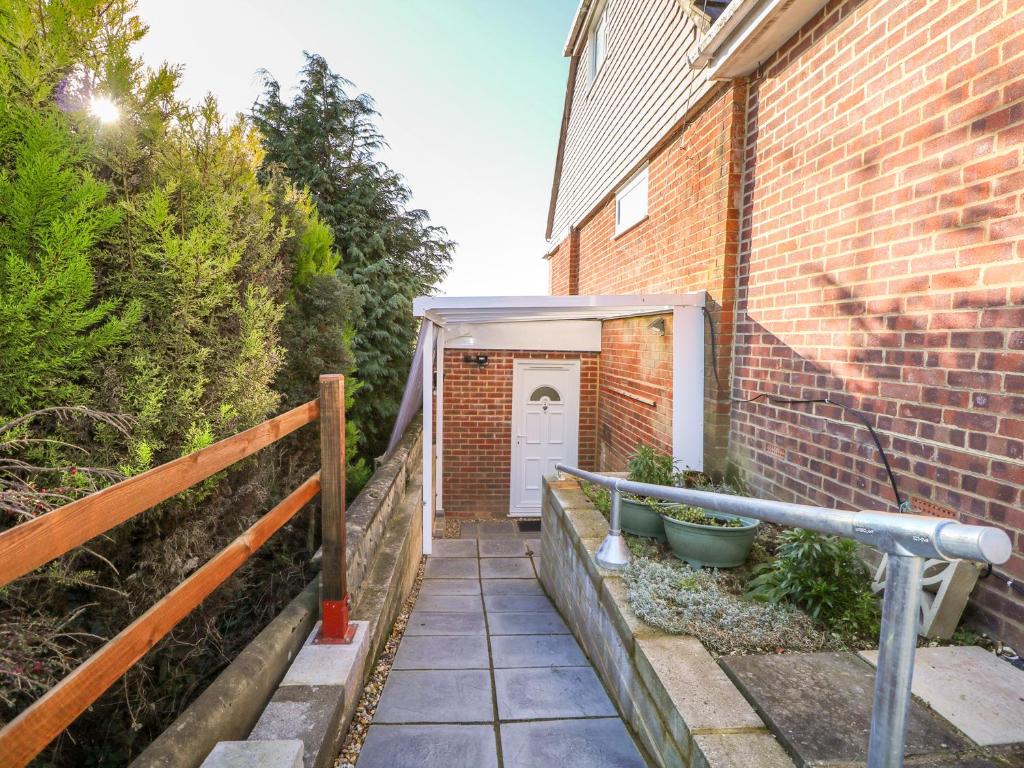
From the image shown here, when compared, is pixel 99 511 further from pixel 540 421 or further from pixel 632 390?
pixel 540 421

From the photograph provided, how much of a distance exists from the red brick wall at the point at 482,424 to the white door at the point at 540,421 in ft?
0.33

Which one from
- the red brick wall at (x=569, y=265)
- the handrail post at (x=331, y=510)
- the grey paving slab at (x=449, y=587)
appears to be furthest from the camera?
the red brick wall at (x=569, y=265)

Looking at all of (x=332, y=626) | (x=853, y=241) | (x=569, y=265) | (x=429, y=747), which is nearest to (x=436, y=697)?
(x=429, y=747)

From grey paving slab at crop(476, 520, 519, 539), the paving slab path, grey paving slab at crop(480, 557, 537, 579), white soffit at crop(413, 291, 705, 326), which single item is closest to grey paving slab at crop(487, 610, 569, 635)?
the paving slab path

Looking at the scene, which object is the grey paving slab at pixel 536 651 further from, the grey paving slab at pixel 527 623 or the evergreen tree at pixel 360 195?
the evergreen tree at pixel 360 195

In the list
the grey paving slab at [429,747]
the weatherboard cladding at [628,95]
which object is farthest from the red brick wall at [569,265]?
the grey paving slab at [429,747]

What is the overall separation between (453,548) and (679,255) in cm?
417

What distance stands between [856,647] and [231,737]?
2.42m

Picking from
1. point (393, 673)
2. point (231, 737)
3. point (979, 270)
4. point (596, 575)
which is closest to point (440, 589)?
point (393, 673)

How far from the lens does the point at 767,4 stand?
10.4ft

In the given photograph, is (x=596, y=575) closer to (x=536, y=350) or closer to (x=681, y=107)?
(x=681, y=107)

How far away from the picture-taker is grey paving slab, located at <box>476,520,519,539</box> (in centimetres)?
738

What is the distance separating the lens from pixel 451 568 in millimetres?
5605

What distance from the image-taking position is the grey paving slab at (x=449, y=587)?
15.7 ft
